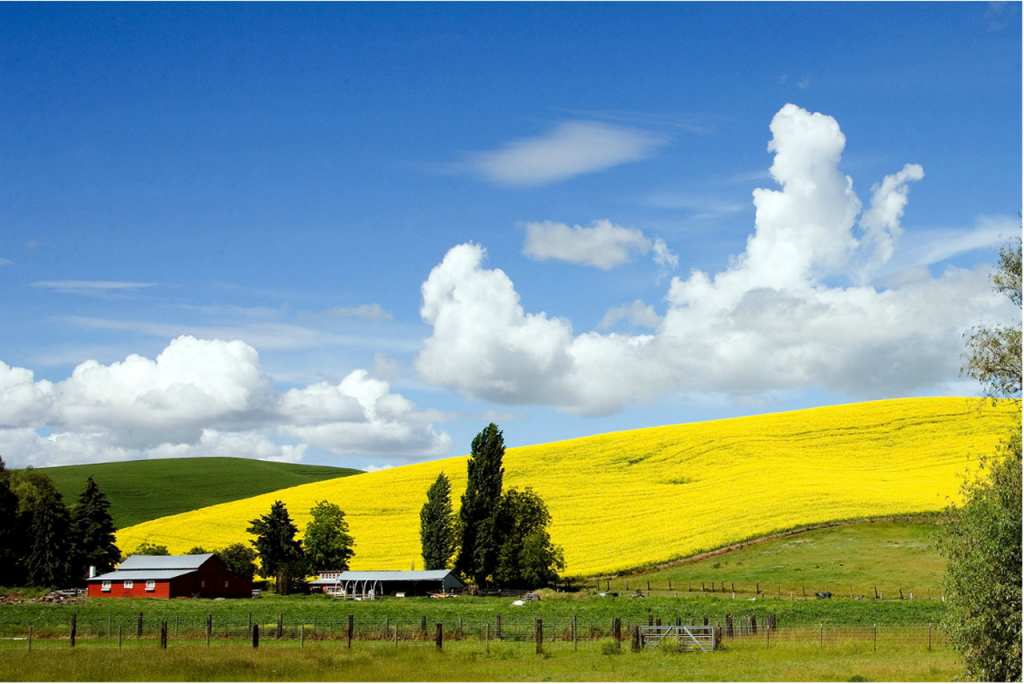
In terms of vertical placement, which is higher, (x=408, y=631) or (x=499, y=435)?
(x=499, y=435)

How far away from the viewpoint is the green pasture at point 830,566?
6788 cm

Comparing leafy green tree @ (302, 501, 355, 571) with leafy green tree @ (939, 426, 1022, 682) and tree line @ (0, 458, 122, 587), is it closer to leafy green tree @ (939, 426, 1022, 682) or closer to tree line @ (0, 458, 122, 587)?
tree line @ (0, 458, 122, 587)

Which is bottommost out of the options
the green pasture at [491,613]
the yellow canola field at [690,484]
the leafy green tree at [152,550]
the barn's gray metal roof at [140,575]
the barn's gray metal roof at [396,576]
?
the green pasture at [491,613]

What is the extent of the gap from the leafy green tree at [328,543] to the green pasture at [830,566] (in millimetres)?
31167

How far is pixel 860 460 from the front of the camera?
10688cm

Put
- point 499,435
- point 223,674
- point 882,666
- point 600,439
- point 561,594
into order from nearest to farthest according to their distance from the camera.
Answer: point 223,674
point 882,666
point 561,594
point 499,435
point 600,439

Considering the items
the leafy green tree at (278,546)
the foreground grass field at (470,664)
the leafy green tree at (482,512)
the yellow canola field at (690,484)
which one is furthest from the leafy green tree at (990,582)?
the leafy green tree at (278,546)

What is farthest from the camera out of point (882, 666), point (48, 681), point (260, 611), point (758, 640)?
point (260, 611)

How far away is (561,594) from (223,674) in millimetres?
43355

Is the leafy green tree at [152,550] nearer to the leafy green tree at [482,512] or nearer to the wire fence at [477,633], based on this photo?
the leafy green tree at [482,512]

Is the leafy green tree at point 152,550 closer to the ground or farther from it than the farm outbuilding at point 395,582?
farther from it

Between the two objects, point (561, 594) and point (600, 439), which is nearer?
point (561, 594)

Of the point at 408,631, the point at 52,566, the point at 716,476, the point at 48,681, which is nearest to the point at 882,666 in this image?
the point at 408,631

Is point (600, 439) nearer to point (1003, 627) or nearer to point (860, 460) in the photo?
point (860, 460)
